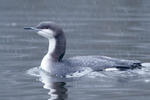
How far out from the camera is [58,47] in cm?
1120

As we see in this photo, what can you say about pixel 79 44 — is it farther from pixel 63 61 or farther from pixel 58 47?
pixel 63 61

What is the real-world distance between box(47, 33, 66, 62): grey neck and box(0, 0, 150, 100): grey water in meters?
0.51

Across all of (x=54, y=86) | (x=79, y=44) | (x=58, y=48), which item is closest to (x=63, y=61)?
(x=58, y=48)

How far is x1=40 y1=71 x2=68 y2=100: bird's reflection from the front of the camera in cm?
915

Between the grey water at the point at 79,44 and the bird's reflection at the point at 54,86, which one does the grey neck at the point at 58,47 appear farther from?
the grey water at the point at 79,44

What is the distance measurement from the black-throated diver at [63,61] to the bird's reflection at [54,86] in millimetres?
250

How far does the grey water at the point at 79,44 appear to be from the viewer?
9422 mm

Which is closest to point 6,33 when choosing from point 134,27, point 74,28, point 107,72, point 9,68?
point 74,28

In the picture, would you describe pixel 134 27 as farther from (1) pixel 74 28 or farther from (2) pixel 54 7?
(2) pixel 54 7

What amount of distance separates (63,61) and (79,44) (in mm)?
3122

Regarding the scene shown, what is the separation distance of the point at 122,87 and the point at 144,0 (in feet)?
47.6

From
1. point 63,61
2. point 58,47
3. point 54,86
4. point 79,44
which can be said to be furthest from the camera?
point 79,44

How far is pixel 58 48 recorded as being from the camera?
11203 millimetres

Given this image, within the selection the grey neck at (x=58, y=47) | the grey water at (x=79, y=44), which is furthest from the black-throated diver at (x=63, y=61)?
the grey water at (x=79, y=44)
